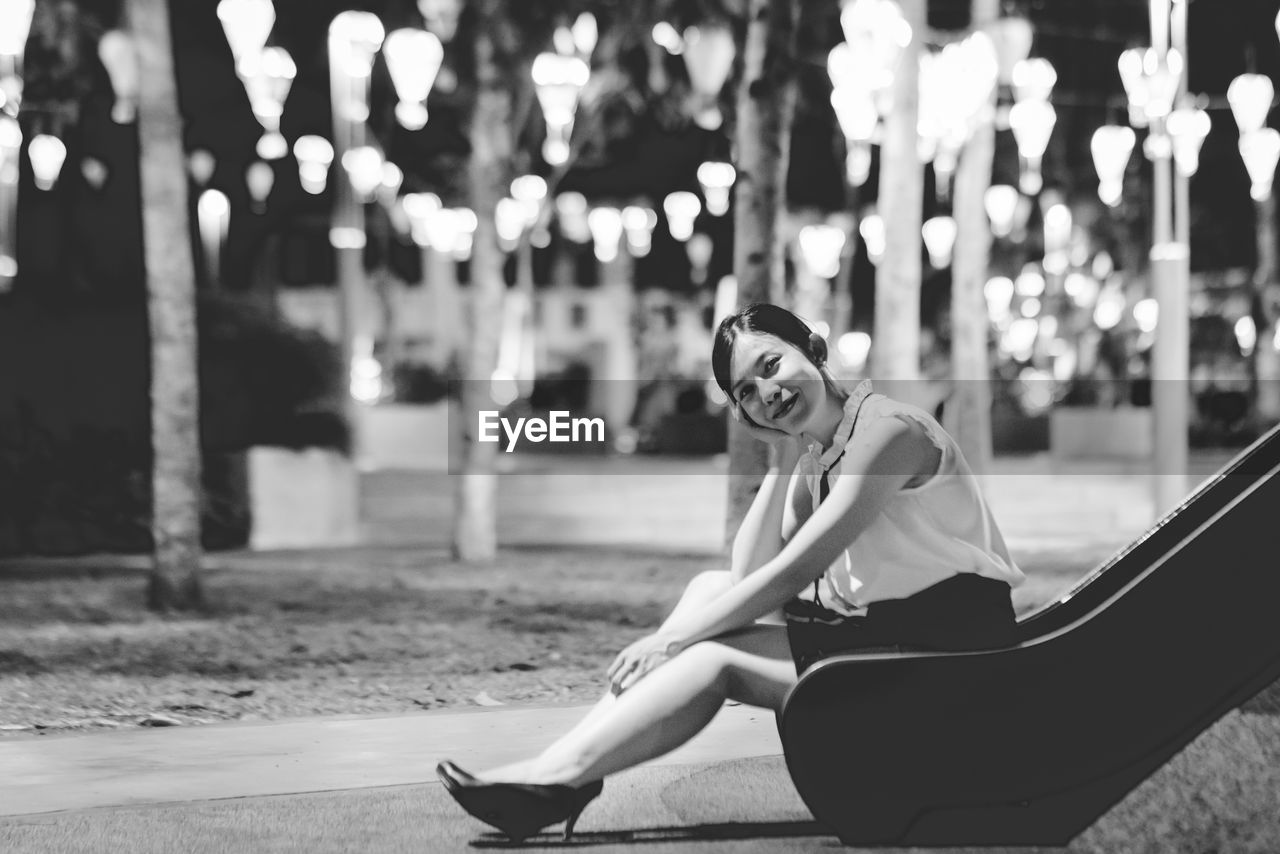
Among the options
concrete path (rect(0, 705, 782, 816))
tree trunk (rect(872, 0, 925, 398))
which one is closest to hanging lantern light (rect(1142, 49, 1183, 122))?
tree trunk (rect(872, 0, 925, 398))

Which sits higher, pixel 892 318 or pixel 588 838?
pixel 892 318

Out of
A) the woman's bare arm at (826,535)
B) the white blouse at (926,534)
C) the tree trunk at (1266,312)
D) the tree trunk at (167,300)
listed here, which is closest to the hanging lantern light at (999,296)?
the tree trunk at (1266,312)

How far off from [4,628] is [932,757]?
341 inches

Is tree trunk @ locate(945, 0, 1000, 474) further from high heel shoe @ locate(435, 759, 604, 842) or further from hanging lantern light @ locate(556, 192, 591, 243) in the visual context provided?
hanging lantern light @ locate(556, 192, 591, 243)

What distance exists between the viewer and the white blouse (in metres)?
4.97

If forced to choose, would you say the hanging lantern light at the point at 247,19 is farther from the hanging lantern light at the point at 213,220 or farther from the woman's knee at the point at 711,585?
the hanging lantern light at the point at 213,220

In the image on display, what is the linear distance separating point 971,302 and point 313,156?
57.8ft

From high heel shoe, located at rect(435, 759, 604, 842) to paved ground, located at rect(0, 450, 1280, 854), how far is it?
→ 0.28 m

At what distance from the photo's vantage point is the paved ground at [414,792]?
5.23 m

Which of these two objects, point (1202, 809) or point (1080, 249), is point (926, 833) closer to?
point (1202, 809)

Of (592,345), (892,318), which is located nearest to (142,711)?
(892,318)

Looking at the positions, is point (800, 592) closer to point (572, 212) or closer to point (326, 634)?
point (326, 634)

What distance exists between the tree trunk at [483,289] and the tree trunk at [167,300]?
4.27m

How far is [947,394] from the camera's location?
1941 cm
